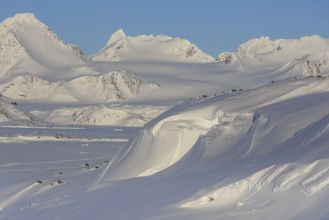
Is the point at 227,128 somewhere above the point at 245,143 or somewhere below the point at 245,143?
above

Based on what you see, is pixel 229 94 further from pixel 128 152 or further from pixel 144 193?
pixel 144 193

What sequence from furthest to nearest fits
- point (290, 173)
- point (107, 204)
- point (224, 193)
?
1. point (107, 204)
2. point (224, 193)
3. point (290, 173)

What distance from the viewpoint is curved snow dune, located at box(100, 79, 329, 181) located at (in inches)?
709

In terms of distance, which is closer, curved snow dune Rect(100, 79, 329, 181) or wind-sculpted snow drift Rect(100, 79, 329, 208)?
wind-sculpted snow drift Rect(100, 79, 329, 208)

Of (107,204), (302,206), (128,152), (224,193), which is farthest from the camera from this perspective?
(128,152)

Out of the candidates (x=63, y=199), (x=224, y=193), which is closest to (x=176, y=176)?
(x=63, y=199)

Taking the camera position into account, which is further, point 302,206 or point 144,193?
point 144,193

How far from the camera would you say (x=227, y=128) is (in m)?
19.8

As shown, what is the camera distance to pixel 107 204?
54.4 feet

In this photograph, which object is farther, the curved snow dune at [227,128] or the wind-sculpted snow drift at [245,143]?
the curved snow dune at [227,128]

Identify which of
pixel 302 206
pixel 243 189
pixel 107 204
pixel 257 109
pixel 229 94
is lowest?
pixel 302 206

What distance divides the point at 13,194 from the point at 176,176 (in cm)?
661

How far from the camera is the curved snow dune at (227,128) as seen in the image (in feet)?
59.1

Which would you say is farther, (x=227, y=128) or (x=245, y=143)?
(x=227, y=128)
